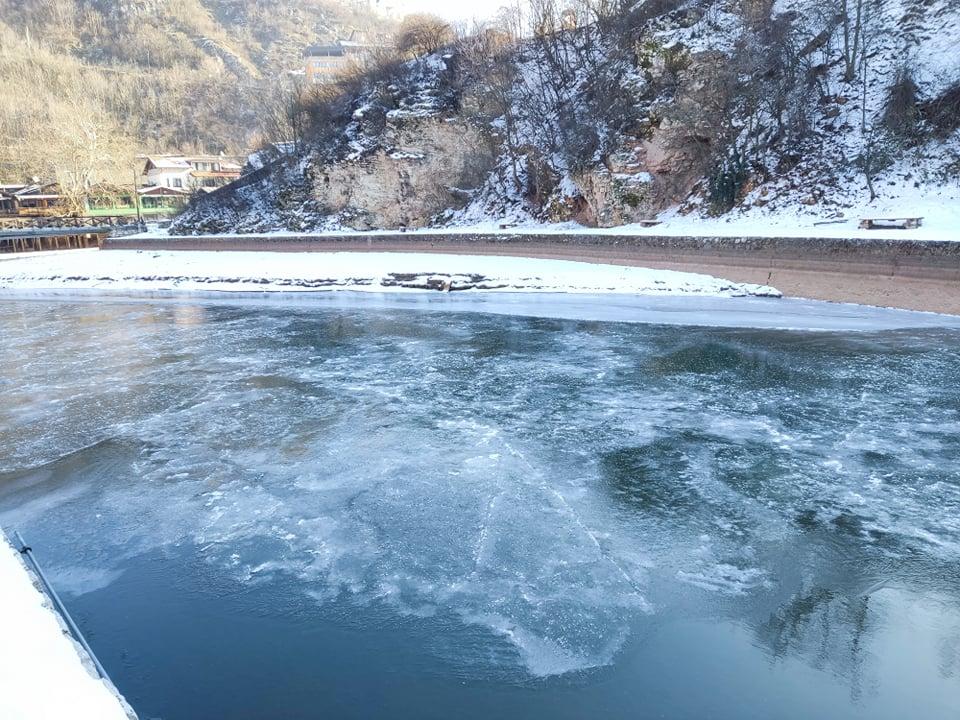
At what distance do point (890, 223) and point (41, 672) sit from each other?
77.7ft

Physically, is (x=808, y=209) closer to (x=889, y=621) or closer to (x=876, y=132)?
(x=876, y=132)

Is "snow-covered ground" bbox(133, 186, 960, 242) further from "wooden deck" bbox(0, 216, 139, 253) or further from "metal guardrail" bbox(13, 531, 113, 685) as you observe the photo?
"wooden deck" bbox(0, 216, 139, 253)

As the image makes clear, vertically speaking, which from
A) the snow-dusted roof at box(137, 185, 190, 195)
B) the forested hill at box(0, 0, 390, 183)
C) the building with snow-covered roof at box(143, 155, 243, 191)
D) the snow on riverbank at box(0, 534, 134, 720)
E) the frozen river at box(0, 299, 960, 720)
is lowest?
the frozen river at box(0, 299, 960, 720)

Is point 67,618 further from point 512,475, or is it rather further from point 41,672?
point 512,475

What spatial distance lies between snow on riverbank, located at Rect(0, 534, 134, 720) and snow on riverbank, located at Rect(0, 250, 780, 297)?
20.9 m

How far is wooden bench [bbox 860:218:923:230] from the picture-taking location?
2056 cm

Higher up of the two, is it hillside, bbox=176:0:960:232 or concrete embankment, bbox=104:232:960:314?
hillside, bbox=176:0:960:232

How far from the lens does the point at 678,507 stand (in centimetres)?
739

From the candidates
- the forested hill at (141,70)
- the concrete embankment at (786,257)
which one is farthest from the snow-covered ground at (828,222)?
the forested hill at (141,70)

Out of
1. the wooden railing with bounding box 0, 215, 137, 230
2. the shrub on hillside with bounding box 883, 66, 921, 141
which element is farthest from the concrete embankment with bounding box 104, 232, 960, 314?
the wooden railing with bounding box 0, 215, 137, 230

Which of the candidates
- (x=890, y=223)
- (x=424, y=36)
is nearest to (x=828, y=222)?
(x=890, y=223)

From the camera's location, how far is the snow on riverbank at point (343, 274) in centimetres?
2430

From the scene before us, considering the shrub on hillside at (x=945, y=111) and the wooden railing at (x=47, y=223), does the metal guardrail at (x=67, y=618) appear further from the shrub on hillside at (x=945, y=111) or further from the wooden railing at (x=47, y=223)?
the wooden railing at (x=47, y=223)

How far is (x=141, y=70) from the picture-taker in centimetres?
11488
